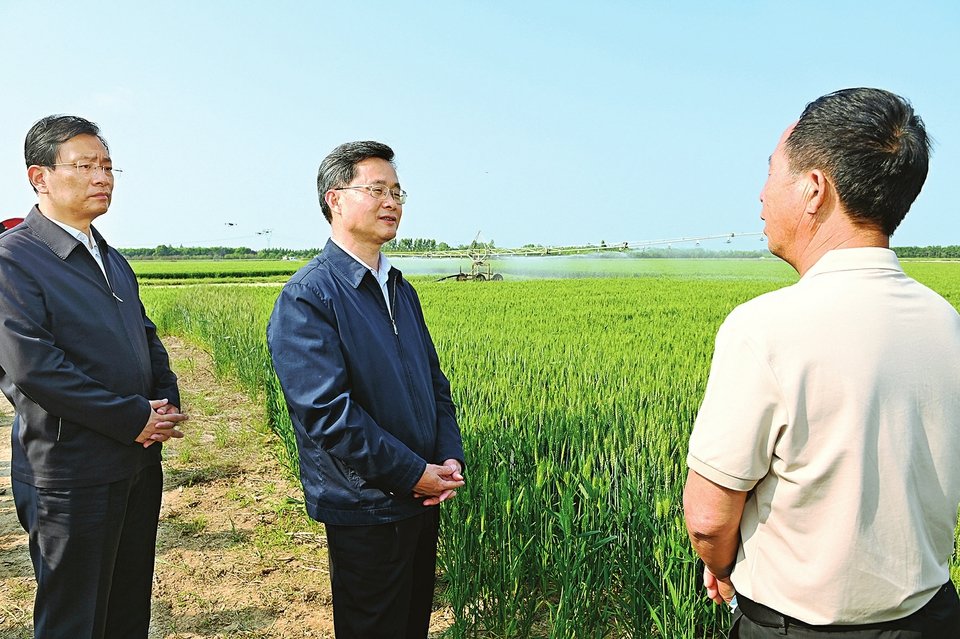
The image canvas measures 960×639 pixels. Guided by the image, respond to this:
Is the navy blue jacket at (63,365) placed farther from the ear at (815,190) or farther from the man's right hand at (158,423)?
the ear at (815,190)

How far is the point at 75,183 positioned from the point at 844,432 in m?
2.22

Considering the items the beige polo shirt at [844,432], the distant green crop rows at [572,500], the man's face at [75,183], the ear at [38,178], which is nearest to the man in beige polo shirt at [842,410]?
the beige polo shirt at [844,432]

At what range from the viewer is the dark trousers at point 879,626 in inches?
47.3

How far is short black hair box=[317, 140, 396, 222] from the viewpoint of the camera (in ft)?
6.97

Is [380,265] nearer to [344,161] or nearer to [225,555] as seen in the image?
[344,161]

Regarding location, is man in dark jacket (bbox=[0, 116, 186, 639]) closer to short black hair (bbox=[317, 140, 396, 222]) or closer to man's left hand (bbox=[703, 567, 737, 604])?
short black hair (bbox=[317, 140, 396, 222])

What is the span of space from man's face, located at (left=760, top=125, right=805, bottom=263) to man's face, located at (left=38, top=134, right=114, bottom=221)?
1.98 m

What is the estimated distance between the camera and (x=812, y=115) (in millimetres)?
1221

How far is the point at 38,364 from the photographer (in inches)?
80.4

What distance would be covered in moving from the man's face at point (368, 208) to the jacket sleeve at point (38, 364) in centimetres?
88

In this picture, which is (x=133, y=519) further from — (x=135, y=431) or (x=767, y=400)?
(x=767, y=400)

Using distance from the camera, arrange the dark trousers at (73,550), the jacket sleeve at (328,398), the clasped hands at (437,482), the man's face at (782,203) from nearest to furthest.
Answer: the man's face at (782,203) < the jacket sleeve at (328,398) < the clasped hands at (437,482) < the dark trousers at (73,550)

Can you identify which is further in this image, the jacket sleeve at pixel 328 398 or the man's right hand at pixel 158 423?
the man's right hand at pixel 158 423

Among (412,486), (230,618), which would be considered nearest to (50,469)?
(412,486)
